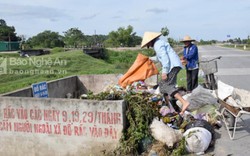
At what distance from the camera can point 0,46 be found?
175ft

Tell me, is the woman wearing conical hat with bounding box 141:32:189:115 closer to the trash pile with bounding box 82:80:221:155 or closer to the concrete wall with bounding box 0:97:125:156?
the trash pile with bounding box 82:80:221:155

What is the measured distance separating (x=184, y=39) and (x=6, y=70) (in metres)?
17.8

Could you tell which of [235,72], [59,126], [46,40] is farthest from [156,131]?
[46,40]

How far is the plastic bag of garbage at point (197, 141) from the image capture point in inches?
193

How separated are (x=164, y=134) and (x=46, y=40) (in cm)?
7143

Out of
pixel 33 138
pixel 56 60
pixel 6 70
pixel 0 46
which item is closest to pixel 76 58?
pixel 56 60

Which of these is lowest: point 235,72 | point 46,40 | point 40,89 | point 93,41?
point 235,72

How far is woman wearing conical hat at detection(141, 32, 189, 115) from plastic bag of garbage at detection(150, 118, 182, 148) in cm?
90

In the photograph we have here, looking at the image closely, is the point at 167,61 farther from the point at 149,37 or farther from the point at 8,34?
the point at 8,34

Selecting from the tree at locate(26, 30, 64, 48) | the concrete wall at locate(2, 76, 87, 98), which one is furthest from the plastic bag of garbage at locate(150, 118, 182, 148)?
the tree at locate(26, 30, 64, 48)

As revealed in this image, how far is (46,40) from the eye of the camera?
73.2 meters

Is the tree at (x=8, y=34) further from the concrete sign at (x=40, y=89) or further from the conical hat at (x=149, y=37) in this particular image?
the conical hat at (x=149, y=37)

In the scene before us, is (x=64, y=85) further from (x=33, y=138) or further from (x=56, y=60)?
(x=56, y=60)

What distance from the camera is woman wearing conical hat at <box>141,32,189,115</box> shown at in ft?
19.1
